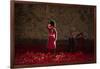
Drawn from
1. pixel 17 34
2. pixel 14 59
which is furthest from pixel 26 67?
A: pixel 17 34

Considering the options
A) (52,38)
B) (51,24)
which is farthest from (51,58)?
(51,24)

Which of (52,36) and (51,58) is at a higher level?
(52,36)

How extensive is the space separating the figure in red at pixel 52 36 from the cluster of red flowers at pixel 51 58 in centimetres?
8

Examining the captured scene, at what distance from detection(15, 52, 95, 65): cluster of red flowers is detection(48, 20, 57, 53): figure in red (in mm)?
81

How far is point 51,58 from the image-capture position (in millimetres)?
1978

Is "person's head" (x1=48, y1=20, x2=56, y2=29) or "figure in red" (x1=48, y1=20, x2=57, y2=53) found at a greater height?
"person's head" (x1=48, y1=20, x2=56, y2=29)

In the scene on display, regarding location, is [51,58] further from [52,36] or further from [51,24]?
[51,24]

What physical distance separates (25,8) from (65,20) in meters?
0.49

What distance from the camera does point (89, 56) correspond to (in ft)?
6.95

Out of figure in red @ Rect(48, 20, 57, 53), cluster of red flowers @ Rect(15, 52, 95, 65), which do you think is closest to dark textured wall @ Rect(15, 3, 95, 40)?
figure in red @ Rect(48, 20, 57, 53)

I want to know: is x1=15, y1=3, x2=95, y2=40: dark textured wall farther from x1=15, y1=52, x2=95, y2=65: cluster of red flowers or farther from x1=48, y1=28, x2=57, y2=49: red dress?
x1=15, y1=52, x2=95, y2=65: cluster of red flowers

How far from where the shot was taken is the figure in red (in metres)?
1.98

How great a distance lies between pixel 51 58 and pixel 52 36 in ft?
0.84

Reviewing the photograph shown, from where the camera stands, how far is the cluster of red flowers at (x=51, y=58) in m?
1.89
